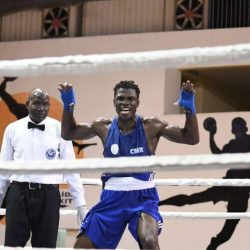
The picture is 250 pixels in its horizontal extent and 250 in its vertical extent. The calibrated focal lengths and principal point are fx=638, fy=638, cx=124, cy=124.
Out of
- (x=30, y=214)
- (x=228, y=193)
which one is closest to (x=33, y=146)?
(x=30, y=214)

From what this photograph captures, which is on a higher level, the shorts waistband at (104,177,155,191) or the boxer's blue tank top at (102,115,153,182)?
the boxer's blue tank top at (102,115,153,182)

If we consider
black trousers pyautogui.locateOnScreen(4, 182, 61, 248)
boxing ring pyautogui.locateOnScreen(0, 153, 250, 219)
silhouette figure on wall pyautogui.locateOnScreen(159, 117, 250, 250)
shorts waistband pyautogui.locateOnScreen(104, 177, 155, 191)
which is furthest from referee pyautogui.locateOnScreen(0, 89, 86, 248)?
silhouette figure on wall pyautogui.locateOnScreen(159, 117, 250, 250)

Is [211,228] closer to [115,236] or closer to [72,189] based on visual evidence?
[72,189]

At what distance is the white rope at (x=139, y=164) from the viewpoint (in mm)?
1341

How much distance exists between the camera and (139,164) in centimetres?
141

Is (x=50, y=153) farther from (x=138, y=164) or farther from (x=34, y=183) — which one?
(x=138, y=164)

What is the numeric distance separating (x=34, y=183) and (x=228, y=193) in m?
3.71

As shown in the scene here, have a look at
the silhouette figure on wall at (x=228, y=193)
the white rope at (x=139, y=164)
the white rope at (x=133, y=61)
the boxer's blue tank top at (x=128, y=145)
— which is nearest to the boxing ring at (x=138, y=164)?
the white rope at (x=139, y=164)

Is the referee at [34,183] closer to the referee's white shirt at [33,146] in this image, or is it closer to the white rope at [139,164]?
the referee's white shirt at [33,146]

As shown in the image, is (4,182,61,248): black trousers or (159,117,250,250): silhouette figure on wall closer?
(4,182,61,248): black trousers

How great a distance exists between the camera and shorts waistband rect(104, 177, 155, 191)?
2229 mm

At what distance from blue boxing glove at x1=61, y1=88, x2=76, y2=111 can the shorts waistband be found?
304 millimetres

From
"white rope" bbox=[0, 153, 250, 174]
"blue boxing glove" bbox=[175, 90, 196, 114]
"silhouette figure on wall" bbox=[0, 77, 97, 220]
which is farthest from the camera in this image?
"silhouette figure on wall" bbox=[0, 77, 97, 220]

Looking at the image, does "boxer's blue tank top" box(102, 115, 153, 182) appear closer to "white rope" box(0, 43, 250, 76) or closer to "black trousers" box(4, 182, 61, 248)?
"black trousers" box(4, 182, 61, 248)
